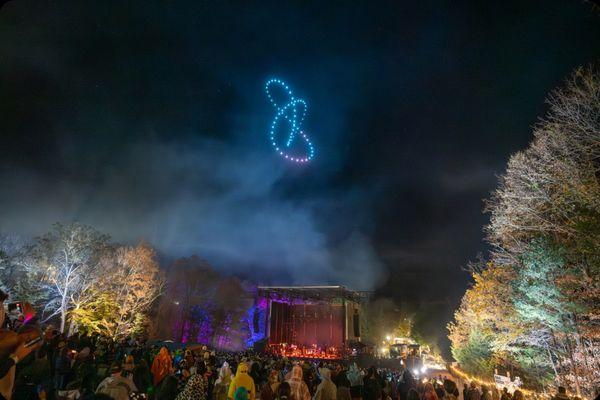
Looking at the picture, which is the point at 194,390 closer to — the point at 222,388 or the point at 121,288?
the point at 222,388

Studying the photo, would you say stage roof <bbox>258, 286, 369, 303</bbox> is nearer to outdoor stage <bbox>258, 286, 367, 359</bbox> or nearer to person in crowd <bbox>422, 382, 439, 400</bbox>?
outdoor stage <bbox>258, 286, 367, 359</bbox>

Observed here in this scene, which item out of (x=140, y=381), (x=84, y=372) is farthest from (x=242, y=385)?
(x=84, y=372)

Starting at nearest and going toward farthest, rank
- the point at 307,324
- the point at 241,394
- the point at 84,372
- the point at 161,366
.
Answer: the point at 241,394 < the point at 84,372 < the point at 161,366 < the point at 307,324

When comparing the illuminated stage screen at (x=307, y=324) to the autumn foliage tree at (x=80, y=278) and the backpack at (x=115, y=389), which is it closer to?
the autumn foliage tree at (x=80, y=278)

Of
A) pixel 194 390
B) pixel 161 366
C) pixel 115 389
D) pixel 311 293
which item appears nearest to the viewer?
→ pixel 115 389

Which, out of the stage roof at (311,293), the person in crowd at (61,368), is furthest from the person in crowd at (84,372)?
the stage roof at (311,293)

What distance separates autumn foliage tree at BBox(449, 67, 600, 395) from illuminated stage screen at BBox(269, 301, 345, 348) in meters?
17.5

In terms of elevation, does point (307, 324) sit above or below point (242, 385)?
above

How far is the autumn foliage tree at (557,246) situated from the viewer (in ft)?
36.1

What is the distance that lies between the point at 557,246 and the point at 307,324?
25886mm

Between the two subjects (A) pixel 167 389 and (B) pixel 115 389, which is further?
(A) pixel 167 389

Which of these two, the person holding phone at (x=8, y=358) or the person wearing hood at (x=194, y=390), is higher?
the person holding phone at (x=8, y=358)

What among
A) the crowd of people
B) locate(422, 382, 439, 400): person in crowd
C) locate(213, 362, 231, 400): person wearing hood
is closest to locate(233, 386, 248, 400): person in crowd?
the crowd of people

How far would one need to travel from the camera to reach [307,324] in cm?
3484
